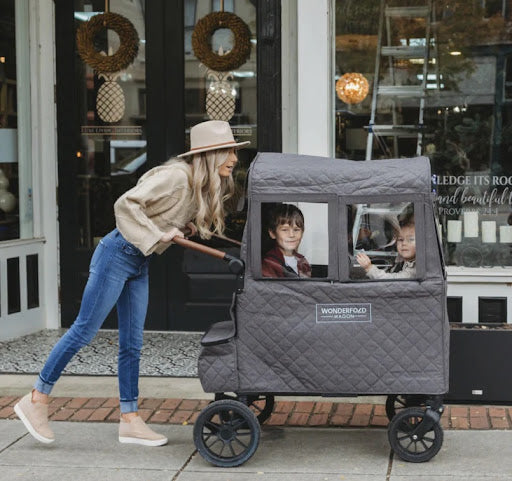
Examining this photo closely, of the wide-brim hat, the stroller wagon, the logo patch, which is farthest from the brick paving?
the wide-brim hat

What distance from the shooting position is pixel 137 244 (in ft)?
16.3

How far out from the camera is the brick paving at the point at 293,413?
5.75 metres

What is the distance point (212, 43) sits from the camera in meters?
8.06

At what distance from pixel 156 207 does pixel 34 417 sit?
1295 mm

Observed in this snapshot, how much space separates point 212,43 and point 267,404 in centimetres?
348

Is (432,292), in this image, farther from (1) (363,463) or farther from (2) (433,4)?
(2) (433,4)

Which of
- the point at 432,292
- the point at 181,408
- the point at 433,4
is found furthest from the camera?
the point at 433,4

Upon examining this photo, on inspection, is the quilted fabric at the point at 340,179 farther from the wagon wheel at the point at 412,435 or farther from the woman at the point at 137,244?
the wagon wheel at the point at 412,435

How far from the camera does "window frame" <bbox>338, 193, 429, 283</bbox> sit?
4.84m

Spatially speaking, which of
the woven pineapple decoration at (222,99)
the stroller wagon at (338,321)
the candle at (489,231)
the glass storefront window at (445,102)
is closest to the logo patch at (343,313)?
the stroller wagon at (338,321)

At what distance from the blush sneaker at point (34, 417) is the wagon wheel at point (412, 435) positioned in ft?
5.90

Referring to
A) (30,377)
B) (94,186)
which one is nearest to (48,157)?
(94,186)

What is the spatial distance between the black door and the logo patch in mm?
3128

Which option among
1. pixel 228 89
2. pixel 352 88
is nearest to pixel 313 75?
pixel 352 88
